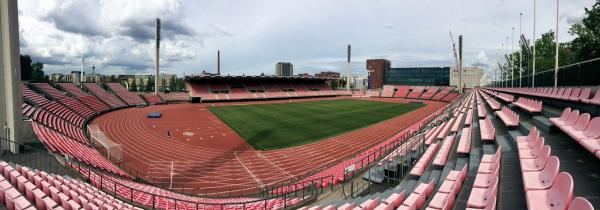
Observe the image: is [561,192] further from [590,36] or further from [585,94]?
[590,36]

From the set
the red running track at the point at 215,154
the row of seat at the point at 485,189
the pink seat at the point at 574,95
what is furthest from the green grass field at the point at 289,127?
the row of seat at the point at 485,189

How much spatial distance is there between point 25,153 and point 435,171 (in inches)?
695

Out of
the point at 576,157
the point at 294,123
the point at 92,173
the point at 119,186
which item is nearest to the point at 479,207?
the point at 576,157

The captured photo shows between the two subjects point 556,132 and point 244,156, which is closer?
point 556,132

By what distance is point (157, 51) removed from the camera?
217 ft

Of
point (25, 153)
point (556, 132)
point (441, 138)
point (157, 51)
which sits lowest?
point (25, 153)

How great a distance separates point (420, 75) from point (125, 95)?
381 feet

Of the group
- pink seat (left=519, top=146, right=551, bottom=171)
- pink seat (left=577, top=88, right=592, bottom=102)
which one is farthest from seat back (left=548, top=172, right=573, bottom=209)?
pink seat (left=577, top=88, right=592, bottom=102)

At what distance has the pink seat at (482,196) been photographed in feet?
15.1

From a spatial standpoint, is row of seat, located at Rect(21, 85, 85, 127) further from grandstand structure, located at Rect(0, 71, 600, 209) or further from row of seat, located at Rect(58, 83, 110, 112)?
row of seat, located at Rect(58, 83, 110, 112)

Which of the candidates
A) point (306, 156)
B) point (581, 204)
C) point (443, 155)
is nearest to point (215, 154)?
point (306, 156)

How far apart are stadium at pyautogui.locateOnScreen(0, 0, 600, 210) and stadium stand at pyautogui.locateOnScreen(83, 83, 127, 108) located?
403 centimetres

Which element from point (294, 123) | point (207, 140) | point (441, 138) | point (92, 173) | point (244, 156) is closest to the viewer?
point (441, 138)

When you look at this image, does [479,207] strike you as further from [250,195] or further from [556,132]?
[250,195]
